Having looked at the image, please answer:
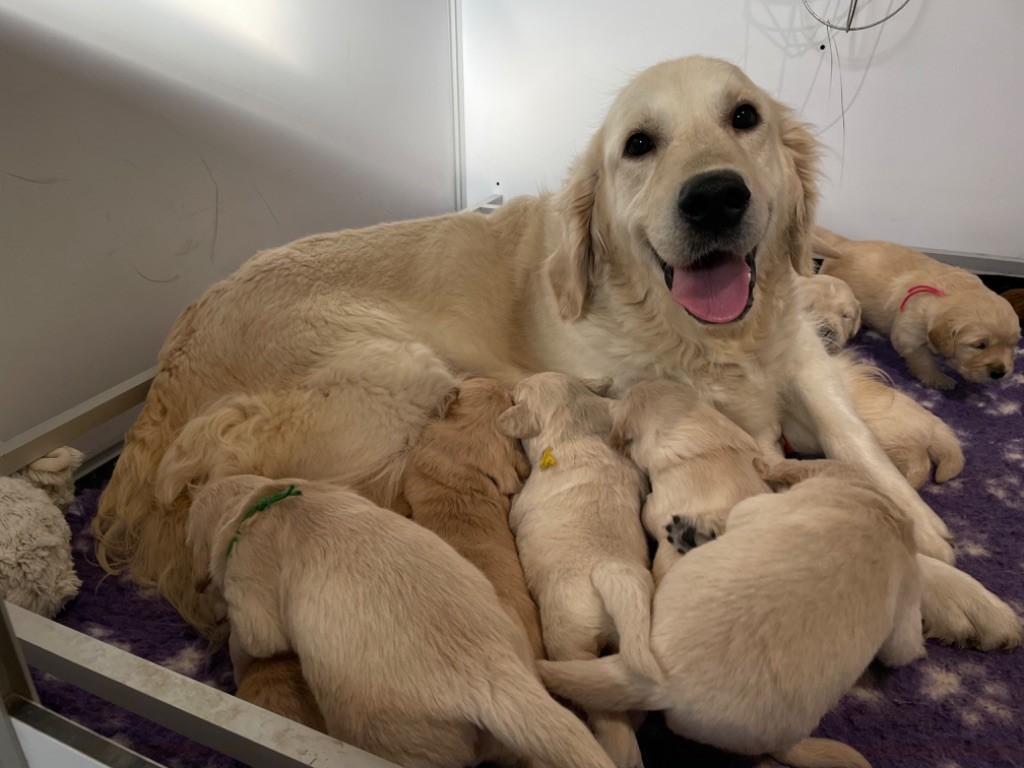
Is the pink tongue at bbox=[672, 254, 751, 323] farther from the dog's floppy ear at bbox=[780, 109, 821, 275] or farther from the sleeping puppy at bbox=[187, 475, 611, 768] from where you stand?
the sleeping puppy at bbox=[187, 475, 611, 768]

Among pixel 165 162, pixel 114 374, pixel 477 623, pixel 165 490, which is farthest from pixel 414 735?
pixel 165 162

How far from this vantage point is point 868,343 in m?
2.52

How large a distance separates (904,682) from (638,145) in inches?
47.5

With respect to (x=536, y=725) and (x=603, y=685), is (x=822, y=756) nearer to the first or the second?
(x=603, y=685)

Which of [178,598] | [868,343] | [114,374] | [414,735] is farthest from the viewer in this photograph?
[868,343]

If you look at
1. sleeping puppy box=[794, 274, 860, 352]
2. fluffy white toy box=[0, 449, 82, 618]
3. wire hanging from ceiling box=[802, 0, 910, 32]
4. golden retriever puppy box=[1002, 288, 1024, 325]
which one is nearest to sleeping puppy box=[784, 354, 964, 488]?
sleeping puppy box=[794, 274, 860, 352]

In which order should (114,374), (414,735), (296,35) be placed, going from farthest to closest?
1. (296,35)
2. (114,374)
3. (414,735)

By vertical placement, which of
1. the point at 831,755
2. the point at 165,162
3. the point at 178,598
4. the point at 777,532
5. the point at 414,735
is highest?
the point at 165,162

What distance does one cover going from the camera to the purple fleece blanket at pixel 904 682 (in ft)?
3.67

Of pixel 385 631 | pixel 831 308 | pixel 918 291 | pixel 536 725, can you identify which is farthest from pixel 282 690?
pixel 918 291

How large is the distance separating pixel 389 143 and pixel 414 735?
2.61 m

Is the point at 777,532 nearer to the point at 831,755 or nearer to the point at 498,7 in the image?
the point at 831,755

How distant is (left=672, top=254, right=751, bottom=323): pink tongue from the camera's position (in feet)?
4.68

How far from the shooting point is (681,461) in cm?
135
